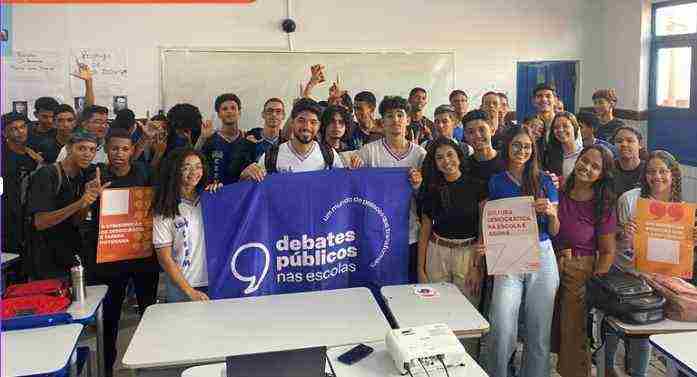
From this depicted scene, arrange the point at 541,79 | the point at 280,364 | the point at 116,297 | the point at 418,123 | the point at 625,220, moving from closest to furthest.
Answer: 1. the point at 280,364
2. the point at 625,220
3. the point at 116,297
4. the point at 418,123
5. the point at 541,79

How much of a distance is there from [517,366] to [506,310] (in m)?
0.84

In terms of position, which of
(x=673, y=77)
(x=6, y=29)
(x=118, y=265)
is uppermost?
(x=6, y=29)

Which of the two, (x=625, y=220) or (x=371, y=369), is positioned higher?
(x=625, y=220)

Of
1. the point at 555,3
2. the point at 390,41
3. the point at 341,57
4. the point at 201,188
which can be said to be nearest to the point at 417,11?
the point at 390,41

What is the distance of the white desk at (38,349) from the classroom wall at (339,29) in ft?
14.3

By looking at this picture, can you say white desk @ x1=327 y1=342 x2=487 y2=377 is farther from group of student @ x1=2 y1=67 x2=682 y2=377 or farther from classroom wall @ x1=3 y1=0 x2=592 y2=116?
classroom wall @ x1=3 y1=0 x2=592 y2=116

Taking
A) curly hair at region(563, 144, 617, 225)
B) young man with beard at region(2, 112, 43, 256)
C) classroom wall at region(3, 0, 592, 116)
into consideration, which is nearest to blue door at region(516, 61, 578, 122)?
classroom wall at region(3, 0, 592, 116)

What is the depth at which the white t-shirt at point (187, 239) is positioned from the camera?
9.65ft

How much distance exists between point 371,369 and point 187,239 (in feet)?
4.18

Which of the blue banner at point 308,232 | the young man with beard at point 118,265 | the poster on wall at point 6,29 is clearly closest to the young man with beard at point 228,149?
the young man with beard at point 118,265

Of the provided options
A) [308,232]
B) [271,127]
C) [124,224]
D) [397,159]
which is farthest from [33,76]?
[397,159]

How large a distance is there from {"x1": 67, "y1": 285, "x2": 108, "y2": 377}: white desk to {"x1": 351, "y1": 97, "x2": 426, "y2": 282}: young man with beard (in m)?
1.54

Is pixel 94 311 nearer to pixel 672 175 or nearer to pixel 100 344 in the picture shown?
pixel 100 344

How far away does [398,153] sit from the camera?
3520 mm
